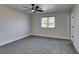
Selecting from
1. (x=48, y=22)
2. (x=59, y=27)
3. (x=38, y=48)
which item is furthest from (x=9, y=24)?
(x=59, y=27)

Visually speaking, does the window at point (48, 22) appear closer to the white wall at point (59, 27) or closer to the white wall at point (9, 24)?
the white wall at point (59, 27)

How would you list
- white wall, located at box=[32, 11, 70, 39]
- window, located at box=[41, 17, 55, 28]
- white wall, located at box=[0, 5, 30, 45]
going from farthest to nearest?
window, located at box=[41, 17, 55, 28], white wall, located at box=[32, 11, 70, 39], white wall, located at box=[0, 5, 30, 45]

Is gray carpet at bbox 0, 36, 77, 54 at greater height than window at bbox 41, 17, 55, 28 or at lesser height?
lesser

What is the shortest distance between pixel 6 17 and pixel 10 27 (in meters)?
0.75

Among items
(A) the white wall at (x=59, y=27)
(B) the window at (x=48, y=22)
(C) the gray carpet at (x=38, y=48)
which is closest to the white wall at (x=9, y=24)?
(C) the gray carpet at (x=38, y=48)

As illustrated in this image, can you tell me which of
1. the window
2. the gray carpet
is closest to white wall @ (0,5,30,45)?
the gray carpet

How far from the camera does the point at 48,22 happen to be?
7.67m

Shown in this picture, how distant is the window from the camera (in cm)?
745

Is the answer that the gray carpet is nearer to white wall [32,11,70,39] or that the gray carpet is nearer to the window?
white wall [32,11,70,39]

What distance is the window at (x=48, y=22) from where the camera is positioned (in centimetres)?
745

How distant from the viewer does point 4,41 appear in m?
5.00

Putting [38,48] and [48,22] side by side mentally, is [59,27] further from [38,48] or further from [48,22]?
[38,48]

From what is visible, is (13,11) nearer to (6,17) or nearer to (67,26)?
(6,17)
